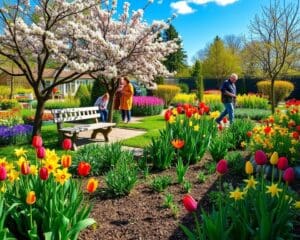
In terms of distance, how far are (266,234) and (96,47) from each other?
7558 millimetres

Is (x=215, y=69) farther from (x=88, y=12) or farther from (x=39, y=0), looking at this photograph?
(x=39, y=0)

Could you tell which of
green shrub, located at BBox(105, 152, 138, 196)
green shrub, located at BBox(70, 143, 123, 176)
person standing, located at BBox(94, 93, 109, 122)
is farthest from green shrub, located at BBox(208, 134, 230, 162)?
person standing, located at BBox(94, 93, 109, 122)

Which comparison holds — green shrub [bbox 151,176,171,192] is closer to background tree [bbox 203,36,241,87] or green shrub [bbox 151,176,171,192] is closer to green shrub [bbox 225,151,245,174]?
green shrub [bbox 225,151,245,174]

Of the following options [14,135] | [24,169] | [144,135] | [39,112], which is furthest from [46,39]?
[24,169]

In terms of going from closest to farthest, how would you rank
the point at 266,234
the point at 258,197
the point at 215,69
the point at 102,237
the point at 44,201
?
the point at 266,234 < the point at 258,197 < the point at 44,201 < the point at 102,237 < the point at 215,69

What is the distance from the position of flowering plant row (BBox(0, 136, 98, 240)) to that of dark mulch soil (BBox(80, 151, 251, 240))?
1.98 feet

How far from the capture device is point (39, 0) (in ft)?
27.1

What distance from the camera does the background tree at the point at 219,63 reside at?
4547cm

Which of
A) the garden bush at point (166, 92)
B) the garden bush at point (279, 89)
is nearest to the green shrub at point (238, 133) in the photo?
the garden bush at point (166, 92)

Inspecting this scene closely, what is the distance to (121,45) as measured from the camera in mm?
10367

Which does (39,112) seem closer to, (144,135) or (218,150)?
(144,135)

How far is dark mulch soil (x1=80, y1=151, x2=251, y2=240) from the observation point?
3.91 m

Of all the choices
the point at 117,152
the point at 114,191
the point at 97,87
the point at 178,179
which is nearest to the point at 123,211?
the point at 114,191

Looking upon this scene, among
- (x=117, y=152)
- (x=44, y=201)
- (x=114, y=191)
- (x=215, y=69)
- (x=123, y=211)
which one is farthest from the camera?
(x=215, y=69)
